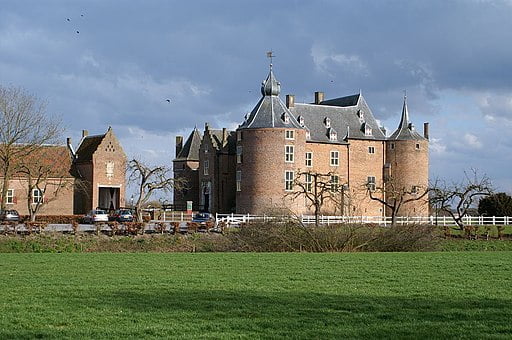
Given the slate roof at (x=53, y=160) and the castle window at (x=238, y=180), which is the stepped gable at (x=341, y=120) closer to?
the castle window at (x=238, y=180)

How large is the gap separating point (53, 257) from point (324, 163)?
1684 inches

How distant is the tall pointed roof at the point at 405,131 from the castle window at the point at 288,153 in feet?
38.4

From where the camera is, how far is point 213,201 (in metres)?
65.8

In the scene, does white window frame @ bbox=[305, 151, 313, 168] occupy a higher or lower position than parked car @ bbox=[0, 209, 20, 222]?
higher

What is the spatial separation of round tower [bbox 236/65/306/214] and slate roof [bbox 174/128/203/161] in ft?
39.0

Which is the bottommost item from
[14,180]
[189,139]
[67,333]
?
[67,333]

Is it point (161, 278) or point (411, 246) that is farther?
point (411, 246)

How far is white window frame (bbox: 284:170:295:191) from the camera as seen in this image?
60.8 m

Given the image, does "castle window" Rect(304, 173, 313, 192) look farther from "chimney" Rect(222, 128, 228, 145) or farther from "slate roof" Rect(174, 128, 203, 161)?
"slate roof" Rect(174, 128, 203, 161)

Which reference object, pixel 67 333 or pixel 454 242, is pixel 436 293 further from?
pixel 454 242

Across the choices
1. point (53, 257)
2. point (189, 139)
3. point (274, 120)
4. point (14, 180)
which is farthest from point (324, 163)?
point (53, 257)

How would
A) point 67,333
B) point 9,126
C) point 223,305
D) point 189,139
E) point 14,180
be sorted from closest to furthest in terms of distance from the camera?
1. point 67,333
2. point 223,305
3. point 9,126
4. point 14,180
5. point 189,139

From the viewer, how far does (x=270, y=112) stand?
6128 cm

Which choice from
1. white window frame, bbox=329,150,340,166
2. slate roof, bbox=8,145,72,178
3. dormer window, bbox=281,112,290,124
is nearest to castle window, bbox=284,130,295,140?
dormer window, bbox=281,112,290,124
